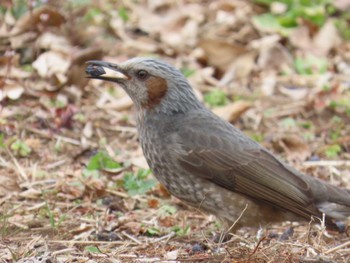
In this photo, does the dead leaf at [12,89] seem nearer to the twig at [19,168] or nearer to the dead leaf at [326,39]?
the twig at [19,168]

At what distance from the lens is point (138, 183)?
614 centimetres

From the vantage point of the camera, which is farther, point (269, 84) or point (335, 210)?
point (269, 84)

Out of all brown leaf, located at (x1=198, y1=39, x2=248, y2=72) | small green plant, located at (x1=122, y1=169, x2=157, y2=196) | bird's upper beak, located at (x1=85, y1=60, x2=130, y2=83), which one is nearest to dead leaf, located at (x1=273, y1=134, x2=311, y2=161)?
small green plant, located at (x1=122, y1=169, x2=157, y2=196)

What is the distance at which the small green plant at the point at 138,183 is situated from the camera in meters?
6.09

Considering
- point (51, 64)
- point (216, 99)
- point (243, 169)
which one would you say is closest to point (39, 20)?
point (51, 64)

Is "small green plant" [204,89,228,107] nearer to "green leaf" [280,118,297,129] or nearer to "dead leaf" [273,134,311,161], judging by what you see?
"green leaf" [280,118,297,129]

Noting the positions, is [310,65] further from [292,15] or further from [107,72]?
[107,72]

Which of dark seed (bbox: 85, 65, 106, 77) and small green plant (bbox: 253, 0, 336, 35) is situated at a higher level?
dark seed (bbox: 85, 65, 106, 77)

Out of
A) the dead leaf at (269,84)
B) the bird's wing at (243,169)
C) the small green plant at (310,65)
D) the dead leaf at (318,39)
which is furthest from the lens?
the dead leaf at (318,39)

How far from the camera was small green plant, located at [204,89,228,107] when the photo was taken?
8.06 meters

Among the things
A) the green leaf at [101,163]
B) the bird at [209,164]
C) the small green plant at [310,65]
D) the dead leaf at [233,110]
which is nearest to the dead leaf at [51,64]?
the green leaf at [101,163]

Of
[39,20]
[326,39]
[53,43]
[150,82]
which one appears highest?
[39,20]

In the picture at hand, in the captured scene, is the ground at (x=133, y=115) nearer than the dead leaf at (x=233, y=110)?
Yes

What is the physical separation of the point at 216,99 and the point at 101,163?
1990mm
